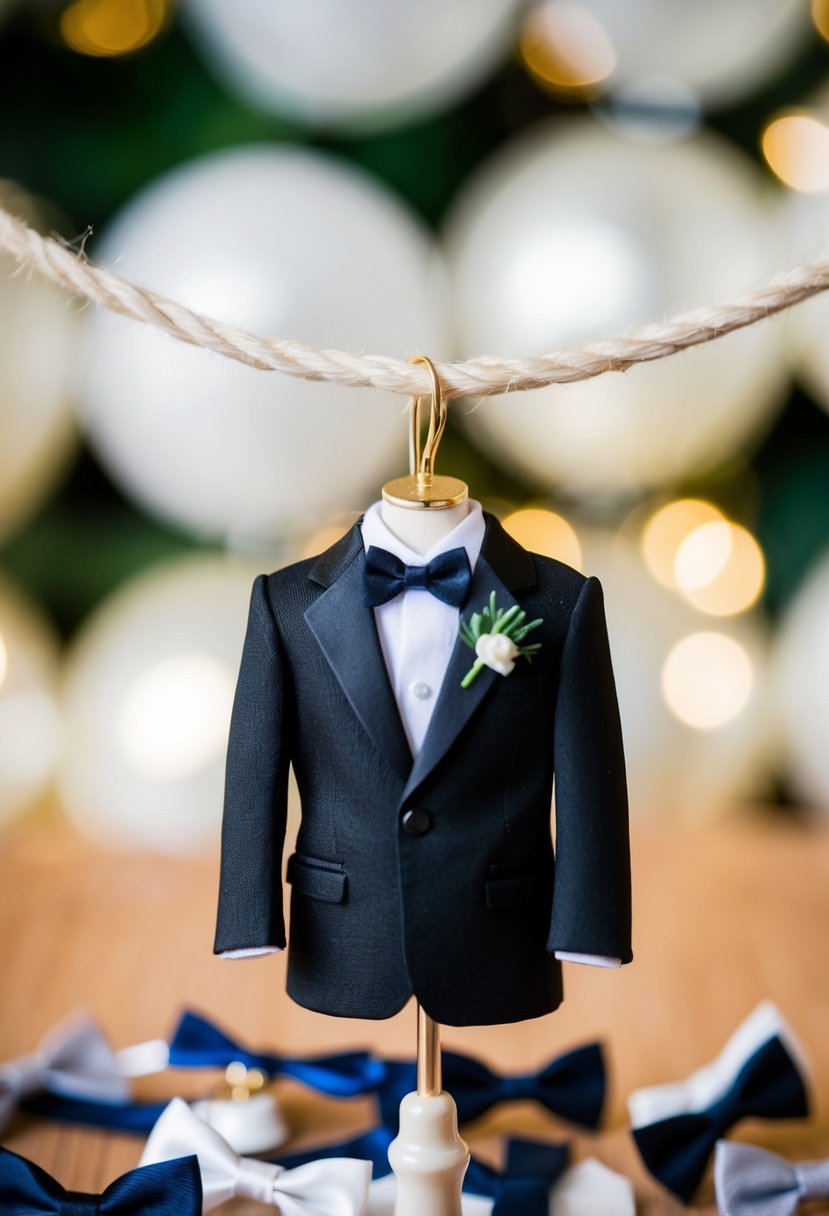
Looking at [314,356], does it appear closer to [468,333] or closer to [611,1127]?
[611,1127]

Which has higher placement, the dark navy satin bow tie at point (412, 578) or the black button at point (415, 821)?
the dark navy satin bow tie at point (412, 578)

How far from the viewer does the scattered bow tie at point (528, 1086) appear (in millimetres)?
1324

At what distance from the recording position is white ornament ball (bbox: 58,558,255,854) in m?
2.02

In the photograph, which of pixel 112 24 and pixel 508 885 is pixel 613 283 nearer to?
pixel 112 24

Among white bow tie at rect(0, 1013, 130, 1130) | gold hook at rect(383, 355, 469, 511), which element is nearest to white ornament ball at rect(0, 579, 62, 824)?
white bow tie at rect(0, 1013, 130, 1130)

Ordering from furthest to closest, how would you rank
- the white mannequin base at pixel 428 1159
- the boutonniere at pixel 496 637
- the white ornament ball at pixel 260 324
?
the white ornament ball at pixel 260 324 → the white mannequin base at pixel 428 1159 → the boutonniere at pixel 496 637

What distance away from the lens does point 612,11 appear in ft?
6.53

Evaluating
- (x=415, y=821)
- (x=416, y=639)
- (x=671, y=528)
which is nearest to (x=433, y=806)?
(x=415, y=821)

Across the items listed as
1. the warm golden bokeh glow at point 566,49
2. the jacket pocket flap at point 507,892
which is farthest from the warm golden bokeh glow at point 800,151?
the jacket pocket flap at point 507,892

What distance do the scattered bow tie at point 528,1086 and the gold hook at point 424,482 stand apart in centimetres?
63

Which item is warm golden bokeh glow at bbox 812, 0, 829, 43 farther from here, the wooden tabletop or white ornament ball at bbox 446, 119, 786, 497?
the wooden tabletop

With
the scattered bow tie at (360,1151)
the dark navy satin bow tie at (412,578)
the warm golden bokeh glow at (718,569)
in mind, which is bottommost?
the scattered bow tie at (360,1151)

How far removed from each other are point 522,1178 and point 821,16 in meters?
1.94

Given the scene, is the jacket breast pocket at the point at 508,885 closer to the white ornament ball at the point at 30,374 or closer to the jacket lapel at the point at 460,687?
A: the jacket lapel at the point at 460,687
